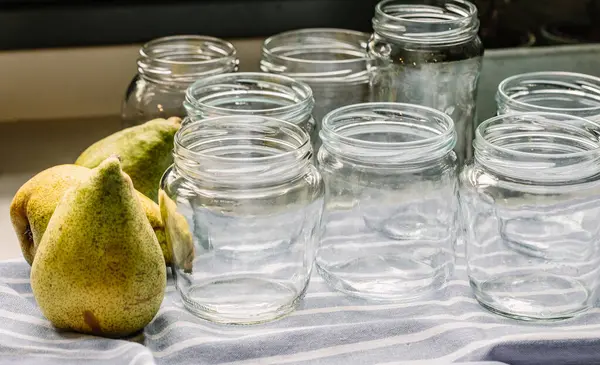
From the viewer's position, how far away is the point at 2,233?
0.95 meters

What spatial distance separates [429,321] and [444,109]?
11.2 inches

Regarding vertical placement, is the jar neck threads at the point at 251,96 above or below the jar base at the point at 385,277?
above

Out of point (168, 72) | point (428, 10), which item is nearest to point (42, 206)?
point (168, 72)

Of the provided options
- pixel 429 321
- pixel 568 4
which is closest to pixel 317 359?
pixel 429 321

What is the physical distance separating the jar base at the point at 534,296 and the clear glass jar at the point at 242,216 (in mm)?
155

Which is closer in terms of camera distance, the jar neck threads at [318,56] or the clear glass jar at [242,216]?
the clear glass jar at [242,216]

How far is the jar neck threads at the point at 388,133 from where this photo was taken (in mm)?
798

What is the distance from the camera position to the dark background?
3.71ft

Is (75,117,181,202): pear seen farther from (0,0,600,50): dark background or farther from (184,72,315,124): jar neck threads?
(0,0,600,50): dark background

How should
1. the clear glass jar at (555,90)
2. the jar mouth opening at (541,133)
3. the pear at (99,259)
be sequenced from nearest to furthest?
the pear at (99,259)
the jar mouth opening at (541,133)
the clear glass jar at (555,90)

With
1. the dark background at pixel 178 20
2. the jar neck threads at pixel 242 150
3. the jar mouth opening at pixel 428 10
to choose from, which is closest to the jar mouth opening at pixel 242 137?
the jar neck threads at pixel 242 150

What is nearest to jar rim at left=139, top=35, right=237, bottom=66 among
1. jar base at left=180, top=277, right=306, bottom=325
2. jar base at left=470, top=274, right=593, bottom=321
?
jar base at left=180, top=277, right=306, bottom=325

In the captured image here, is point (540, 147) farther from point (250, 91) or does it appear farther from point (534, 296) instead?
point (250, 91)

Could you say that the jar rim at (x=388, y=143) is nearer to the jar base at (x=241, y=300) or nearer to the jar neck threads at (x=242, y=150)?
the jar neck threads at (x=242, y=150)
